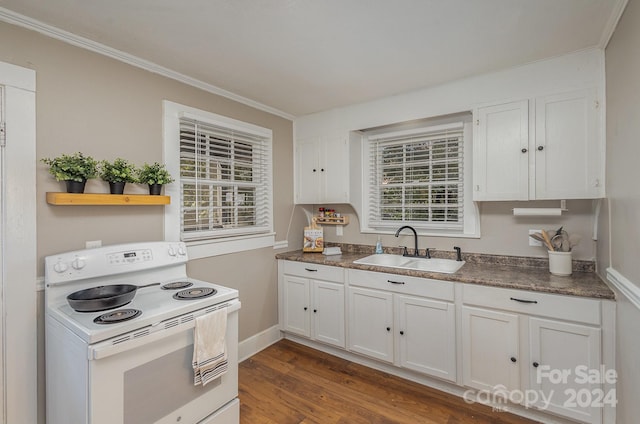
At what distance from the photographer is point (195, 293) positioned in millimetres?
1840

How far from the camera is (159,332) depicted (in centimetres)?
148

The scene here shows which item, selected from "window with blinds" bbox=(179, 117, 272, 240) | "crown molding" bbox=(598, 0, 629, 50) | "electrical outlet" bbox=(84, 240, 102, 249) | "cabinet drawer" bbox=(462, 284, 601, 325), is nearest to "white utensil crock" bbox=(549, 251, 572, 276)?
"cabinet drawer" bbox=(462, 284, 601, 325)

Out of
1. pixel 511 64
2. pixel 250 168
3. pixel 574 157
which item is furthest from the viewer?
pixel 250 168

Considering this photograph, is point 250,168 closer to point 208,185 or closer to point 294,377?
point 208,185

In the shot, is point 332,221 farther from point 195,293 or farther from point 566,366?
point 566,366

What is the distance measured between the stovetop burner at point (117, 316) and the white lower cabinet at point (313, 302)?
5.50 ft

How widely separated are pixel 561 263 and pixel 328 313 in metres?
1.90

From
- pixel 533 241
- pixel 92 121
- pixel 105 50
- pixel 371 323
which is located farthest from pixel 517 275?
pixel 105 50

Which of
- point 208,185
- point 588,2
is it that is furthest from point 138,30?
point 588,2

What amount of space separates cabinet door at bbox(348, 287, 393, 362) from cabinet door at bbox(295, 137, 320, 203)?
1212 mm

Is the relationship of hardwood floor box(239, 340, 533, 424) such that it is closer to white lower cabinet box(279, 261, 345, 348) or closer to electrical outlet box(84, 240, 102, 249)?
white lower cabinet box(279, 261, 345, 348)

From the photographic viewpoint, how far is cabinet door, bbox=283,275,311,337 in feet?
9.89

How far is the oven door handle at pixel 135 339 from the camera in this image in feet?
4.18

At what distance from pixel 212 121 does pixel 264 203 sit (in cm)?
99
